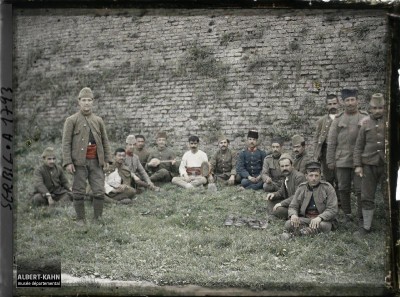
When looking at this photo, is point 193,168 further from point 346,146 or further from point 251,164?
point 346,146

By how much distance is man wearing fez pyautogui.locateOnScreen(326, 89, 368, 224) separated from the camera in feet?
19.1

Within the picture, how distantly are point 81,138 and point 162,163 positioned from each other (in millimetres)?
1056

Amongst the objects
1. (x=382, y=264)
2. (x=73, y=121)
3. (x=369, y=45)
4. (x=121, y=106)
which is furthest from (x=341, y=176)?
(x=73, y=121)

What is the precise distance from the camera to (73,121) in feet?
19.9

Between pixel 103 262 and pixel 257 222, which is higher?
pixel 257 222

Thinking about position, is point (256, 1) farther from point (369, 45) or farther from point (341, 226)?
point (341, 226)

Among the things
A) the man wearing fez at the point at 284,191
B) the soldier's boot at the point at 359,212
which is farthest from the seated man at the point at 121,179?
the soldier's boot at the point at 359,212

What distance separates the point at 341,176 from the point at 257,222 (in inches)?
45.9

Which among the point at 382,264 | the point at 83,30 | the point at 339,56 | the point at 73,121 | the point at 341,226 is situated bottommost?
the point at 382,264

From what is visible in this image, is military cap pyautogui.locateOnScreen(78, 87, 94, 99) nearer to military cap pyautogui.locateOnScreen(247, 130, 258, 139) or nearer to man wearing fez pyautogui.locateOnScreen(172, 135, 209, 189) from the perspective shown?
man wearing fez pyautogui.locateOnScreen(172, 135, 209, 189)

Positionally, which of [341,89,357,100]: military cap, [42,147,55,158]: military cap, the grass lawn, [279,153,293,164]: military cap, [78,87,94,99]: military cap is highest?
[78,87,94,99]: military cap

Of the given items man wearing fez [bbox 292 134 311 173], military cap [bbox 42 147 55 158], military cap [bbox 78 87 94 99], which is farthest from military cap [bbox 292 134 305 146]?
military cap [bbox 42 147 55 158]

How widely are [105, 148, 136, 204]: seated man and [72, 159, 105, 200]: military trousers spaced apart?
128 millimetres

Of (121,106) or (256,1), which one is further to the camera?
(121,106)
